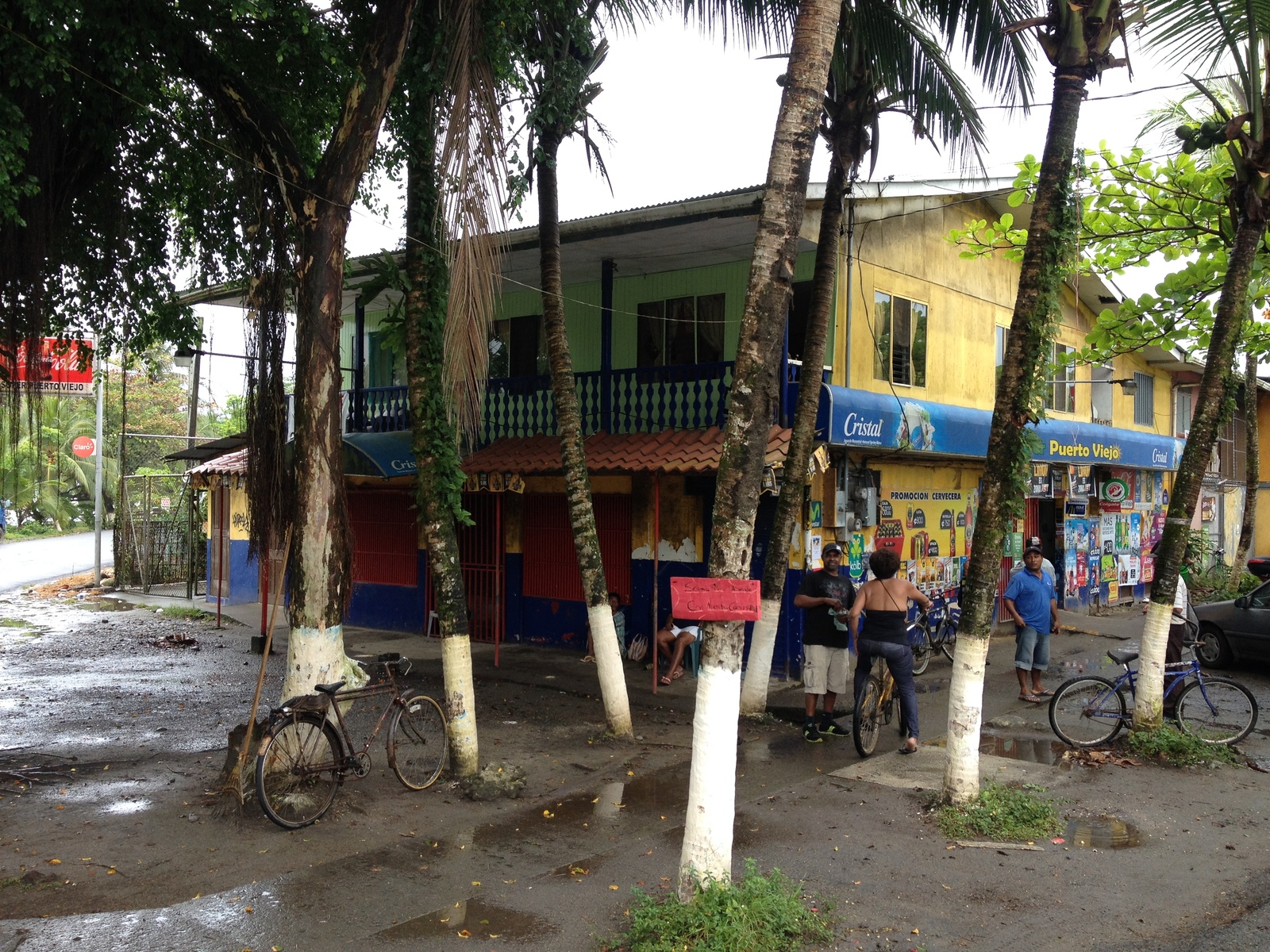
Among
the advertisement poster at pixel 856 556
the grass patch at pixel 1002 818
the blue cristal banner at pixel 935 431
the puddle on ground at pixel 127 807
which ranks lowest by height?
the puddle on ground at pixel 127 807

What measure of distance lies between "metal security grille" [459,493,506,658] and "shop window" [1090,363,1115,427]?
1261 centimetres

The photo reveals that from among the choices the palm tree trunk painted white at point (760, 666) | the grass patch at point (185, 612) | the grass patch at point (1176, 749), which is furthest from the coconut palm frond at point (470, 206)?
the grass patch at point (185, 612)

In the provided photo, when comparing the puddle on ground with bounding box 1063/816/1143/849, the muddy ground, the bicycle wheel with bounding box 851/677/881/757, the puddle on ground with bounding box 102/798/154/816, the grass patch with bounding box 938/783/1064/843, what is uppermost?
the bicycle wheel with bounding box 851/677/881/757

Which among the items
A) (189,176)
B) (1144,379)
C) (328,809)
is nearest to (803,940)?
(328,809)

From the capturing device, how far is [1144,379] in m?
21.9

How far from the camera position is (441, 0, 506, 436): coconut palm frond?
7125mm

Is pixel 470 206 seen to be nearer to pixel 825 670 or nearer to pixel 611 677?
pixel 611 677

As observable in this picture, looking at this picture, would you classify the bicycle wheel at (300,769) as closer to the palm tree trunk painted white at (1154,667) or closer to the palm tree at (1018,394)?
the palm tree at (1018,394)

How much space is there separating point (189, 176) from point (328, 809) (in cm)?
Answer: 677

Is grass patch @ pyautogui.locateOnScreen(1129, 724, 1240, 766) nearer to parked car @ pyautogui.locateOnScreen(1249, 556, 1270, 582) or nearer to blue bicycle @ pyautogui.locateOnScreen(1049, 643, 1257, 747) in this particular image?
blue bicycle @ pyautogui.locateOnScreen(1049, 643, 1257, 747)

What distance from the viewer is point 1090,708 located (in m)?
8.51

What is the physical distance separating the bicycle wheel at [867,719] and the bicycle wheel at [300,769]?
4.16 m

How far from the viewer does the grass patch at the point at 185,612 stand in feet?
58.8

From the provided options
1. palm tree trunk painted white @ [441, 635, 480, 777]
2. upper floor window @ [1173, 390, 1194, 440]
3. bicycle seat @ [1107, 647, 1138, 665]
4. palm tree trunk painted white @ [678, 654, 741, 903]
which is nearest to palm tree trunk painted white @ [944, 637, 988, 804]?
palm tree trunk painted white @ [678, 654, 741, 903]
